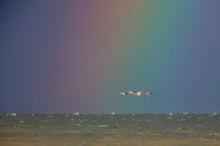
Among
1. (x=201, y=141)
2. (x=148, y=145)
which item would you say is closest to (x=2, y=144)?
(x=148, y=145)

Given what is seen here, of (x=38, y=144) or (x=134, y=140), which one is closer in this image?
(x=38, y=144)

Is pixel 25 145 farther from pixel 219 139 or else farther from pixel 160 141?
pixel 219 139

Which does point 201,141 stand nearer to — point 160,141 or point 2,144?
point 160,141

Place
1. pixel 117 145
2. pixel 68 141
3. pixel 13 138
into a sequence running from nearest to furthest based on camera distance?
pixel 117 145 → pixel 68 141 → pixel 13 138

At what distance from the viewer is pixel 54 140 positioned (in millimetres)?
54250

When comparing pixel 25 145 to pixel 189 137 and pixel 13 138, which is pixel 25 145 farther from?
pixel 189 137

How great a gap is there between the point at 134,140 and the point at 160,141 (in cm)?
161

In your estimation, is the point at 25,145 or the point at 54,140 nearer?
the point at 25,145

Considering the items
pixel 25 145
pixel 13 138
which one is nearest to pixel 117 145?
pixel 25 145

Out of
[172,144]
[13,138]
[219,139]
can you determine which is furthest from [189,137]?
[13,138]

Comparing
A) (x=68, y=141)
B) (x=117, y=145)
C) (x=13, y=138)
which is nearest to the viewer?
(x=117, y=145)

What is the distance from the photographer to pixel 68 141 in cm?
5291

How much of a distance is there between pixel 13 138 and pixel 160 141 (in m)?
9.60

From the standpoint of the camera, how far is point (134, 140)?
54312 mm
